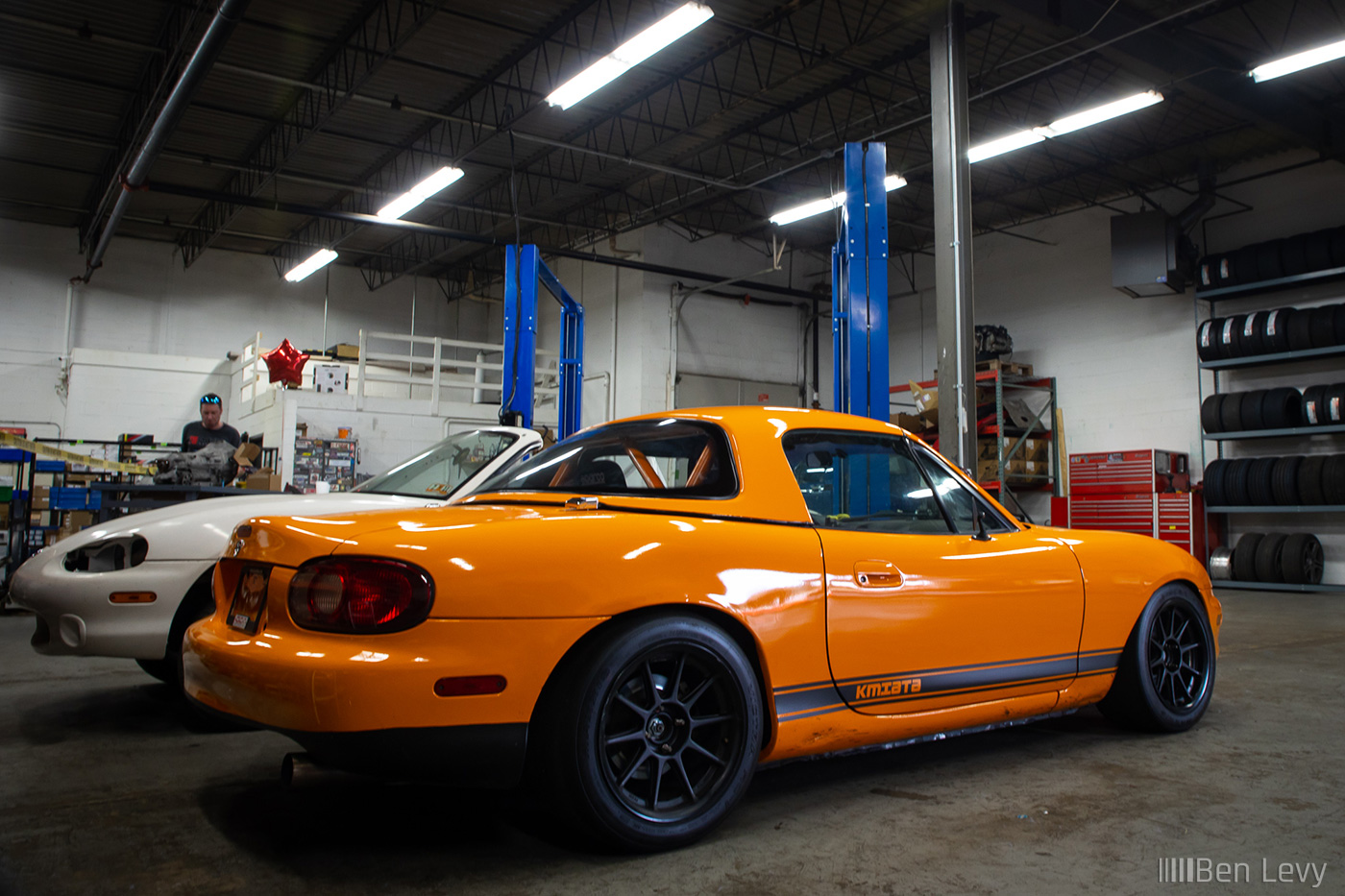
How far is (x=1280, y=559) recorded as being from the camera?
12.0m

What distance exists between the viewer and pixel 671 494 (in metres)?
2.64

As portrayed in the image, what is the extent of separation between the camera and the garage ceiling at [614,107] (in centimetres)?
1106

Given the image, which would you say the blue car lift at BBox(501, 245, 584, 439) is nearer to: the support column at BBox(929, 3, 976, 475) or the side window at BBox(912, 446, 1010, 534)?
the support column at BBox(929, 3, 976, 475)

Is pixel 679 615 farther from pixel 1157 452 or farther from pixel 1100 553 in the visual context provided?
pixel 1157 452


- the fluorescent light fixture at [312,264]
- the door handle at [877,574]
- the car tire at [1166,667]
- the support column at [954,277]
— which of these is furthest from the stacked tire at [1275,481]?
the fluorescent light fixture at [312,264]

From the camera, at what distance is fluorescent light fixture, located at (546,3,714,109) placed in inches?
356

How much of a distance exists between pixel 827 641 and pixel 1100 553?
58.4 inches

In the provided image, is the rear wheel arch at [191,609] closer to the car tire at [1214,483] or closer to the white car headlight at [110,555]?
the white car headlight at [110,555]

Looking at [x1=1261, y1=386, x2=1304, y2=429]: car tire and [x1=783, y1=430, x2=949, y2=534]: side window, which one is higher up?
[x1=1261, y1=386, x2=1304, y2=429]: car tire

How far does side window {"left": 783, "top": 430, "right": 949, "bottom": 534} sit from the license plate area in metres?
1.55

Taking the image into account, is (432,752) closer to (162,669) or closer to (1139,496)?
(162,669)

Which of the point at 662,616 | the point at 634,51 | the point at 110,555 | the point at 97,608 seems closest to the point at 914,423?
the point at 634,51

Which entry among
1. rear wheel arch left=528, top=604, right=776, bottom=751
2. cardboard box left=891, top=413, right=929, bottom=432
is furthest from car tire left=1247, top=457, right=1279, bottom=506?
rear wheel arch left=528, top=604, right=776, bottom=751

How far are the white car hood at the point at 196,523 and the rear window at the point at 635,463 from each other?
2.53 ft
